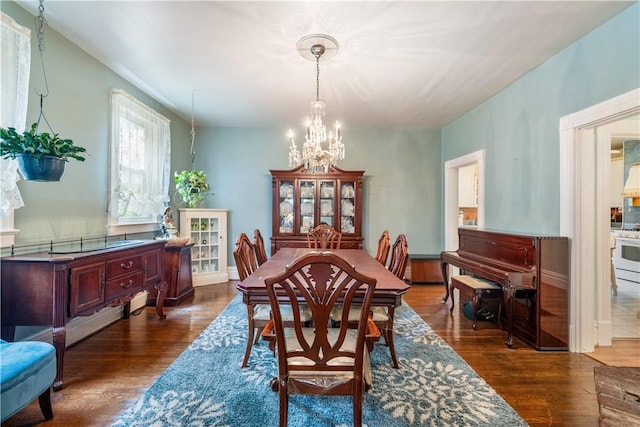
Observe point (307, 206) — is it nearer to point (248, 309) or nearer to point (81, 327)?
point (248, 309)

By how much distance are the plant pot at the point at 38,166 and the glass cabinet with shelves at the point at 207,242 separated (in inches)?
94.8

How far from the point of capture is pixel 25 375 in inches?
54.7

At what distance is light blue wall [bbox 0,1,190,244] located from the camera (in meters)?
2.18

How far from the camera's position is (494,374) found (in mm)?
2100

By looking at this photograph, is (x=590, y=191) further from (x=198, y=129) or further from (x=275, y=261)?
(x=198, y=129)

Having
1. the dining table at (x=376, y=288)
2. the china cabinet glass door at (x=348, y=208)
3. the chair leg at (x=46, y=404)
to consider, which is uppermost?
the china cabinet glass door at (x=348, y=208)

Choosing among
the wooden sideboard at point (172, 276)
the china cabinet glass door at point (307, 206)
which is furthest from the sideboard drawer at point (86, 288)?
the china cabinet glass door at point (307, 206)

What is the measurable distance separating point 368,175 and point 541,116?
258cm

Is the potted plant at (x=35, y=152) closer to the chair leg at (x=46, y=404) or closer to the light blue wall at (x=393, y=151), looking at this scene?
the light blue wall at (x=393, y=151)

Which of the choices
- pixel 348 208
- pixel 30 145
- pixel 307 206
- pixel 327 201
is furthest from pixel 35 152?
pixel 348 208

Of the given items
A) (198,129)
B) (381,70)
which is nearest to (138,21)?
(381,70)

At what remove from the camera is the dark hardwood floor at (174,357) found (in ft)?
5.54

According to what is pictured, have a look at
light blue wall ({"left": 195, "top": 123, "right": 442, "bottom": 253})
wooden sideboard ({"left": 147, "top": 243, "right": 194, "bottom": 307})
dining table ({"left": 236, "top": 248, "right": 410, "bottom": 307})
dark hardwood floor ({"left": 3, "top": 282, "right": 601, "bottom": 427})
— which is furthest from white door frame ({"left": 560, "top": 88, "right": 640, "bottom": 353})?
wooden sideboard ({"left": 147, "top": 243, "right": 194, "bottom": 307})

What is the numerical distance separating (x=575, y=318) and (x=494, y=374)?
1.02 meters
